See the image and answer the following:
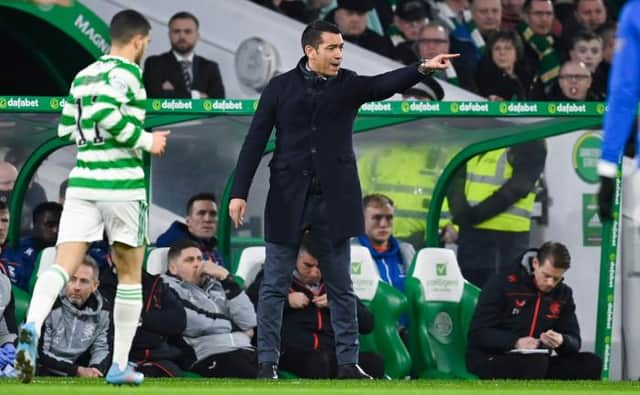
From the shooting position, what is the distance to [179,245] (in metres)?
12.6

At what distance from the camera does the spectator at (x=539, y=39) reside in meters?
17.8

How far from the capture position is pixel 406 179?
1376 centimetres

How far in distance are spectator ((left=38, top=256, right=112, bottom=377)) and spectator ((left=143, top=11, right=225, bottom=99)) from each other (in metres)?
3.49

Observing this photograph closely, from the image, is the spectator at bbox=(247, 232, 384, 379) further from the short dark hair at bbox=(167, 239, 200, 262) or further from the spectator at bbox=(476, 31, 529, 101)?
the spectator at bbox=(476, 31, 529, 101)

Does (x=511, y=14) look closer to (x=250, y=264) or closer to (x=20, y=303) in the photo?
(x=250, y=264)

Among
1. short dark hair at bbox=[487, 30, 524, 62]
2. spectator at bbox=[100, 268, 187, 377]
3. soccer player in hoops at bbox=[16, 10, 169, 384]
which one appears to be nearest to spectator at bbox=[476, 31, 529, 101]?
short dark hair at bbox=[487, 30, 524, 62]

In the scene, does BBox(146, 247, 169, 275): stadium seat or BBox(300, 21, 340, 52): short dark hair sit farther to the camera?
BBox(146, 247, 169, 275): stadium seat

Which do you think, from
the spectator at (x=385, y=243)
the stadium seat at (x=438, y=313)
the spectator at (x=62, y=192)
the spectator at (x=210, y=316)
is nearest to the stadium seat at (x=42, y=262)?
the spectator at (x=62, y=192)

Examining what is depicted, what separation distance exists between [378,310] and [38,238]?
2361 mm

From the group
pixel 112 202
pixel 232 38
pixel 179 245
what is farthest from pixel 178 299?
pixel 232 38

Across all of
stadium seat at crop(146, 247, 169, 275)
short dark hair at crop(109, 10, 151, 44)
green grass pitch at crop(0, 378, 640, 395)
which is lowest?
green grass pitch at crop(0, 378, 640, 395)

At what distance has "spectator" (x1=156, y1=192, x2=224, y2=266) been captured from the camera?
515 inches

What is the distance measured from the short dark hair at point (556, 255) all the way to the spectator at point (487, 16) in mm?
5360

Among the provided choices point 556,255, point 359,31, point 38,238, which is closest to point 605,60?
point 359,31
